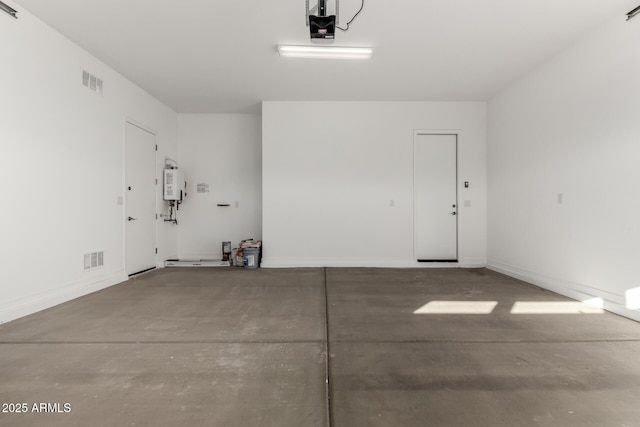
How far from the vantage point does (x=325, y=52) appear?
3939mm

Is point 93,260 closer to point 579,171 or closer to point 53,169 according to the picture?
point 53,169

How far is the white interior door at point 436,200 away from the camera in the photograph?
592cm

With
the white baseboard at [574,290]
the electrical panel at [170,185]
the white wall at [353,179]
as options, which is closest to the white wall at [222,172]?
the electrical panel at [170,185]

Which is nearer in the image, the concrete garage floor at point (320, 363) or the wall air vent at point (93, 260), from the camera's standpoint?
the concrete garage floor at point (320, 363)

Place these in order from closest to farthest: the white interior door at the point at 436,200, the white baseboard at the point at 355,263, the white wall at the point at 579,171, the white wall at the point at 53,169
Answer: the white wall at the point at 53,169 → the white wall at the point at 579,171 → the white baseboard at the point at 355,263 → the white interior door at the point at 436,200

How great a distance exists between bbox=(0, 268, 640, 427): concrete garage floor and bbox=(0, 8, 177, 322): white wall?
44cm

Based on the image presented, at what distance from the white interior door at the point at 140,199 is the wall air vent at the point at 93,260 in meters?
0.59

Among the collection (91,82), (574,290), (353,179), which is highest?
(91,82)

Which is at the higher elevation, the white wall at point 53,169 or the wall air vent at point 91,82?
the wall air vent at point 91,82

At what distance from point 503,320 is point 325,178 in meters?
3.82

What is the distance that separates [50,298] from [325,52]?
443 cm

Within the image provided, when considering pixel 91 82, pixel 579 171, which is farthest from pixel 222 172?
pixel 579 171

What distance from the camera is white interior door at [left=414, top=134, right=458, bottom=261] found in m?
5.92

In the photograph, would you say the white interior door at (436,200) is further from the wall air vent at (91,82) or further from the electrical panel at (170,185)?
the wall air vent at (91,82)
